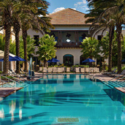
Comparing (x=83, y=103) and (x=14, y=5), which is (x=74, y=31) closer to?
(x=14, y=5)

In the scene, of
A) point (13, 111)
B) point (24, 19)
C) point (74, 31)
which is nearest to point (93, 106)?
point (13, 111)

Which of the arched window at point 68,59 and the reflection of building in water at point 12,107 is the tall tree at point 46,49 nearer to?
the arched window at point 68,59

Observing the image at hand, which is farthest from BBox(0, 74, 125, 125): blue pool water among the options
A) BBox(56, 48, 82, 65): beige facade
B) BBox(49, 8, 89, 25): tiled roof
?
BBox(49, 8, 89, 25): tiled roof

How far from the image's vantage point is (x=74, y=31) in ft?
140

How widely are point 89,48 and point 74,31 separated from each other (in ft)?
24.4

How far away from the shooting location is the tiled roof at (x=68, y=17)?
42188 millimetres

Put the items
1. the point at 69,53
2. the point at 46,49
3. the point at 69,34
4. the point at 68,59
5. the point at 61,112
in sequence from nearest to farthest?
the point at 61,112, the point at 46,49, the point at 69,53, the point at 68,59, the point at 69,34

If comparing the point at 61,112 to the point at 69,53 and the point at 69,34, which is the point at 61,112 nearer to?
the point at 69,53

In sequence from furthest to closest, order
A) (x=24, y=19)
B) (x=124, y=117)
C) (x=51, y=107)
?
(x=24, y=19), (x=51, y=107), (x=124, y=117)

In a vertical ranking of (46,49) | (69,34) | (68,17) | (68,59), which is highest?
(68,17)

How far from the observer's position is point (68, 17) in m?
43.8

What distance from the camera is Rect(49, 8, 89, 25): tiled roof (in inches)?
1661

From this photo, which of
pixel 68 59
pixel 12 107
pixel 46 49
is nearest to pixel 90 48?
pixel 46 49

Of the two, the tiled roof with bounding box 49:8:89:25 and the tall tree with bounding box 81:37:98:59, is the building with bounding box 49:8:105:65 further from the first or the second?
the tall tree with bounding box 81:37:98:59
